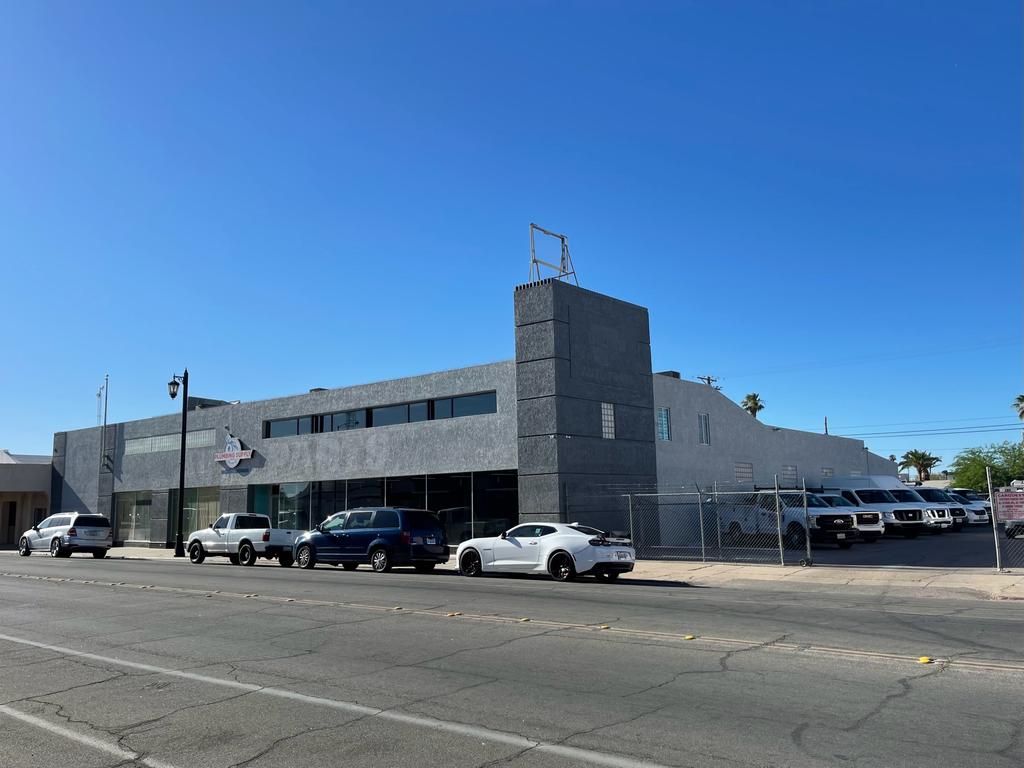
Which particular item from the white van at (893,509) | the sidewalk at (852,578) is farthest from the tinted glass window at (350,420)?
the white van at (893,509)

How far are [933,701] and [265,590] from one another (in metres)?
13.0

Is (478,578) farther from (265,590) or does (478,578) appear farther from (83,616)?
(83,616)

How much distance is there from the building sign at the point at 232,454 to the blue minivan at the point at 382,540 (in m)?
13.0

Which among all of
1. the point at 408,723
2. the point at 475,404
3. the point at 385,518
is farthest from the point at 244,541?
the point at 408,723

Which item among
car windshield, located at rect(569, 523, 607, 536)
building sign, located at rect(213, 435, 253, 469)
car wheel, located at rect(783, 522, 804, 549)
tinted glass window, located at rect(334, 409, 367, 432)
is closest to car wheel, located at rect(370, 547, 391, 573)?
car windshield, located at rect(569, 523, 607, 536)

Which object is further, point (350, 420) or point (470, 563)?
point (350, 420)

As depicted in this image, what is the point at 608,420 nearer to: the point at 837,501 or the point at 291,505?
the point at 837,501

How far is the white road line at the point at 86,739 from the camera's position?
17.5 ft

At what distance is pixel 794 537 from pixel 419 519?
11.6 m

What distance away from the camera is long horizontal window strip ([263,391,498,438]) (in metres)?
26.9

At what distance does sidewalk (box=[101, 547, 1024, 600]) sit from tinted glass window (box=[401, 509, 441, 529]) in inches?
220

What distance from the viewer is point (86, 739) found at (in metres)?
5.88

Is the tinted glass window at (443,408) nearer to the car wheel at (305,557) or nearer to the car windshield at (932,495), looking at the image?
the car wheel at (305,557)

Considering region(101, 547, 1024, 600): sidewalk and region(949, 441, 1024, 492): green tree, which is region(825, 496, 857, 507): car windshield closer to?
region(101, 547, 1024, 600): sidewalk
